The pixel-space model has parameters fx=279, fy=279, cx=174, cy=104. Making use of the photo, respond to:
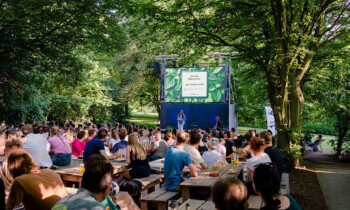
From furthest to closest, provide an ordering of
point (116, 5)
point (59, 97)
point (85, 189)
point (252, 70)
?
point (59, 97), point (252, 70), point (116, 5), point (85, 189)

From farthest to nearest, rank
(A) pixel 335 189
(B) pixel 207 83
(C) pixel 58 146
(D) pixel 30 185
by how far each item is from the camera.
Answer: (B) pixel 207 83 < (A) pixel 335 189 < (C) pixel 58 146 < (D) pixel 30 185

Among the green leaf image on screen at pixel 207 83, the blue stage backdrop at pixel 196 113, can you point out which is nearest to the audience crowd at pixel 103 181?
the green leaf image on screen at pixel 207 83

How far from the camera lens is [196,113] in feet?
66.0

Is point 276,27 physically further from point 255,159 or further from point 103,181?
point 103,181

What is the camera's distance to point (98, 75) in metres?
23.8

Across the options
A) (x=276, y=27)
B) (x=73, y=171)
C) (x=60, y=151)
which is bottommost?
(x=73, y=171)

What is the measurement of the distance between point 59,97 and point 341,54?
1830 cm

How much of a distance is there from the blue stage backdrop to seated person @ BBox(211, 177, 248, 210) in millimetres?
17659

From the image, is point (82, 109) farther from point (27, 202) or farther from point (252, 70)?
point (27, 202)

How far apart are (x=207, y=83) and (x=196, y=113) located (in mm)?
2330

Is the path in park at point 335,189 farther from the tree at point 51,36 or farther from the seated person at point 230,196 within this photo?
the tree at point 51,36

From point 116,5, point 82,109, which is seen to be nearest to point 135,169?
point 116,5

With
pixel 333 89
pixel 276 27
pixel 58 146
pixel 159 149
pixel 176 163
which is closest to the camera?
pixel 176 163

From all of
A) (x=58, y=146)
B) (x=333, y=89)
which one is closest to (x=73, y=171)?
(x=58, y=146)
